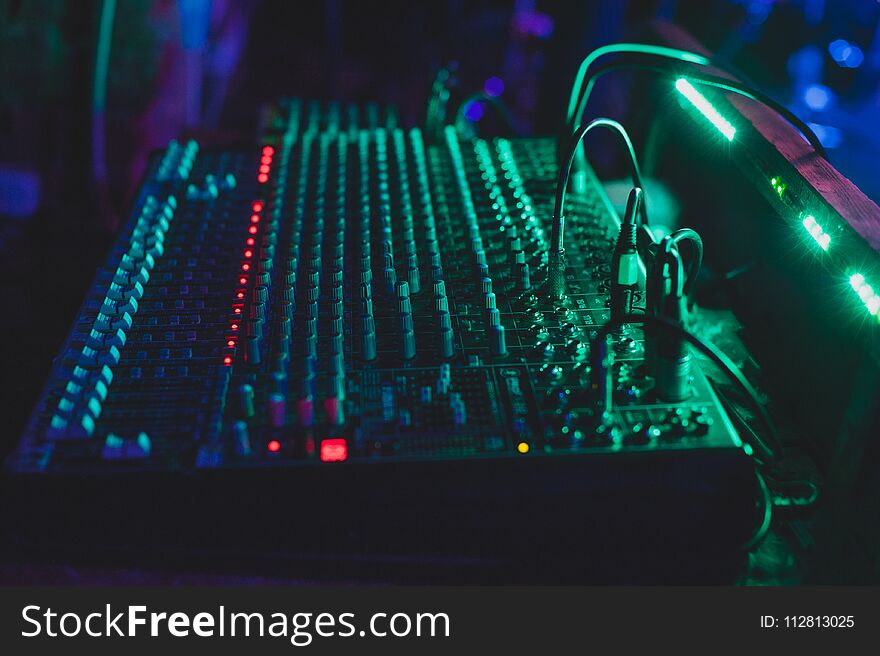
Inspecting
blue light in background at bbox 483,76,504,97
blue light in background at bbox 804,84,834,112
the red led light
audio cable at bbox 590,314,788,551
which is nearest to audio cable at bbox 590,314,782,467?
audio cable at bbox 590,314,788,551

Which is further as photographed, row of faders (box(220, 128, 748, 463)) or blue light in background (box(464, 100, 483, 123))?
blue light in background (box(464, 100, 483, 123))

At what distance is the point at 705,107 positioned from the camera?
124cm

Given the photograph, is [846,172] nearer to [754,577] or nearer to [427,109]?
[754,577]

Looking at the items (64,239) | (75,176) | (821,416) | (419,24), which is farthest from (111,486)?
(419,24)

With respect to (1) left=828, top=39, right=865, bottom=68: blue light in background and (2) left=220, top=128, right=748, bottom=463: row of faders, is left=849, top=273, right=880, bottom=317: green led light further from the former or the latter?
(1) left=828, top=39, right=865, bottom=68: blue light in background

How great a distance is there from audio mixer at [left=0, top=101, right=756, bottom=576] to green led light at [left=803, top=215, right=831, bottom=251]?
22 centimetres

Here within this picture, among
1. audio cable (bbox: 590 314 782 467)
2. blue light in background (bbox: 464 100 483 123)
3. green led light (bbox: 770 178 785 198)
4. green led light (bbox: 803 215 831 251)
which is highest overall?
blue light in background (bbox: 464 100 483 123)

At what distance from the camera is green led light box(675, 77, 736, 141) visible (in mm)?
1155

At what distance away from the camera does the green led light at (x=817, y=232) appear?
0.89 meters

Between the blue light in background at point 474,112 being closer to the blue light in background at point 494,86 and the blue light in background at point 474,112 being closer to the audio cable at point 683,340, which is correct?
the blue light in background at point 494,86

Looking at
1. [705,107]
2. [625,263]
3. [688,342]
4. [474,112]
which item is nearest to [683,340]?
[688,342]

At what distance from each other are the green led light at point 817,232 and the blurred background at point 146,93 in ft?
0.72

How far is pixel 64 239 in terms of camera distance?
1.61 meters

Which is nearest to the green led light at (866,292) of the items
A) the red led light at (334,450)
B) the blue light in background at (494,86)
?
the red led light at (334,450)
